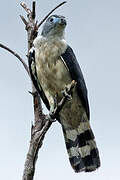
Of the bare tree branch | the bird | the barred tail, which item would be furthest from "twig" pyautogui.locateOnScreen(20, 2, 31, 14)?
the barred tail

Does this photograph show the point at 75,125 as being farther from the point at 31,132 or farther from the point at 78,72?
the point at 31,132

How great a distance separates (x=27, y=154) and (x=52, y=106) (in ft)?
7.97

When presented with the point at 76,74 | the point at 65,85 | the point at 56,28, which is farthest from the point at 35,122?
the point at 56,28

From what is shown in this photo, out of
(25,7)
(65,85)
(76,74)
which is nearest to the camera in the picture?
(25,7)

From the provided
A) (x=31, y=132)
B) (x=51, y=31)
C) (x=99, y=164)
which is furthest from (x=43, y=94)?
(x=31, y=132)

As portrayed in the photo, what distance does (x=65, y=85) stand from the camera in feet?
22.6

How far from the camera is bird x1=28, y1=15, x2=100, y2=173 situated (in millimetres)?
6879

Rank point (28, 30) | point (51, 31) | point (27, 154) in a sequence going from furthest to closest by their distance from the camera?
point (51, 31)
point (28, 30)
point (27, 154)

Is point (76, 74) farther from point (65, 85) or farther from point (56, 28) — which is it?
point (56, 28)

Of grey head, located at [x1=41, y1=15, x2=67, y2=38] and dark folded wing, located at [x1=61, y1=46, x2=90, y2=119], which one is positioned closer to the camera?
dark folded wing, located at [x1=61, y1=46, x2=90, y2=119]

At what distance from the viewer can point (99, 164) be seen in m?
Result: 6.81

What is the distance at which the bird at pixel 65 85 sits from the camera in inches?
271

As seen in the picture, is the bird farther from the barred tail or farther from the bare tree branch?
the bare tree branch

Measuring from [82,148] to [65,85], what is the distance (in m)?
1.24
